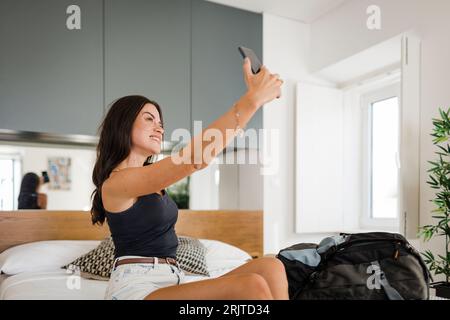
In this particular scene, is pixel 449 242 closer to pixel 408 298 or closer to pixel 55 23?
pixel 408 298

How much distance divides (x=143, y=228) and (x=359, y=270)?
853mm

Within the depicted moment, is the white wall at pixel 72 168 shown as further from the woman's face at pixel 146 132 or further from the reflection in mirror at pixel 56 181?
the woman's face at pixel 146 132

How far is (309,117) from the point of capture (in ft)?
12.3

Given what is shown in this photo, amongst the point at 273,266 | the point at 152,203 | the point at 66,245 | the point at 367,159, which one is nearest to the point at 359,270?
the point at 273,266

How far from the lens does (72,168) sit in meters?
2.96

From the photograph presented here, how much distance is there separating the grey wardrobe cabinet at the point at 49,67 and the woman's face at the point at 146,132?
1.50 metres

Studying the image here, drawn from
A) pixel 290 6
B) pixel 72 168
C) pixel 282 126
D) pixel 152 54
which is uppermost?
pixel 290 6

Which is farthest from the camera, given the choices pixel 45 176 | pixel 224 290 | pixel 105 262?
pixel 45 176

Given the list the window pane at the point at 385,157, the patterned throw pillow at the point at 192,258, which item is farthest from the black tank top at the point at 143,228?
the window pane at the point at 385,157

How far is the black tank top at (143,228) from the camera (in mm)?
1337

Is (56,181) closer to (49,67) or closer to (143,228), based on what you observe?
(49,67)

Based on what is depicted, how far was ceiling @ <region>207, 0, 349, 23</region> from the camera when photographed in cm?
346
